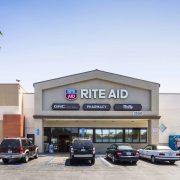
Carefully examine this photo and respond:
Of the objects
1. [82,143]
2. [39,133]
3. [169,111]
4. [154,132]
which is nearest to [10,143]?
[82,143]

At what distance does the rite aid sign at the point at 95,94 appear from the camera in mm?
37906

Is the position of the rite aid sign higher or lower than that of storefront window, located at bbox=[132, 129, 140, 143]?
higher

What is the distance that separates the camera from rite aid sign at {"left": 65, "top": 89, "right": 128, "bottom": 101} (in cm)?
3791

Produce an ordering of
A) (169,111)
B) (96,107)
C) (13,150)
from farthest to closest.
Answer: (169,111)
(96,107)
(13,150)

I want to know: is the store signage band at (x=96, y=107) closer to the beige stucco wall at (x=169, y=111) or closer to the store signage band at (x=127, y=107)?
the store signage band at (x=127, y=107)

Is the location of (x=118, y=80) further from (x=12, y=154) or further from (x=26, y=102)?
(x=12, y=154)

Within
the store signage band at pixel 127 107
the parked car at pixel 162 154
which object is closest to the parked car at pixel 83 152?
the parked car at pixel 162 154

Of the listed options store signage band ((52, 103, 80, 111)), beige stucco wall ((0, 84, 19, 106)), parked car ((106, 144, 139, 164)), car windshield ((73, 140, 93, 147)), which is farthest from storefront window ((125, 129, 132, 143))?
car windshield ((73, 140, 93, 147))

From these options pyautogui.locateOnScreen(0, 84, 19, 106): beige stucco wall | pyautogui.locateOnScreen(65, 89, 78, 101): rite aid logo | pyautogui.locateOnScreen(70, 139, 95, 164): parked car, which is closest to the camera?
pyautogui.locateOnScreen(70, 139, 95, 164): parked car

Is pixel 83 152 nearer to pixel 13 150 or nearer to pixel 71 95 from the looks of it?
pixel 13 150

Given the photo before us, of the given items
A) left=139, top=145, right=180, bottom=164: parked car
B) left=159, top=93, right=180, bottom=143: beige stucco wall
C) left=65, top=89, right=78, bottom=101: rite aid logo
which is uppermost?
left=65, top=89, right=78, bottom=101: rite aid logo

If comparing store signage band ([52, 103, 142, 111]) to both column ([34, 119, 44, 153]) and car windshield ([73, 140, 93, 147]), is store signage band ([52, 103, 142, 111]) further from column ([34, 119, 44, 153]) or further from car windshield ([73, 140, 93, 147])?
car windshield ([73, 140, 93, 147])

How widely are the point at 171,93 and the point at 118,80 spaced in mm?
7440

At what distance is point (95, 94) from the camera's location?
3800cm
